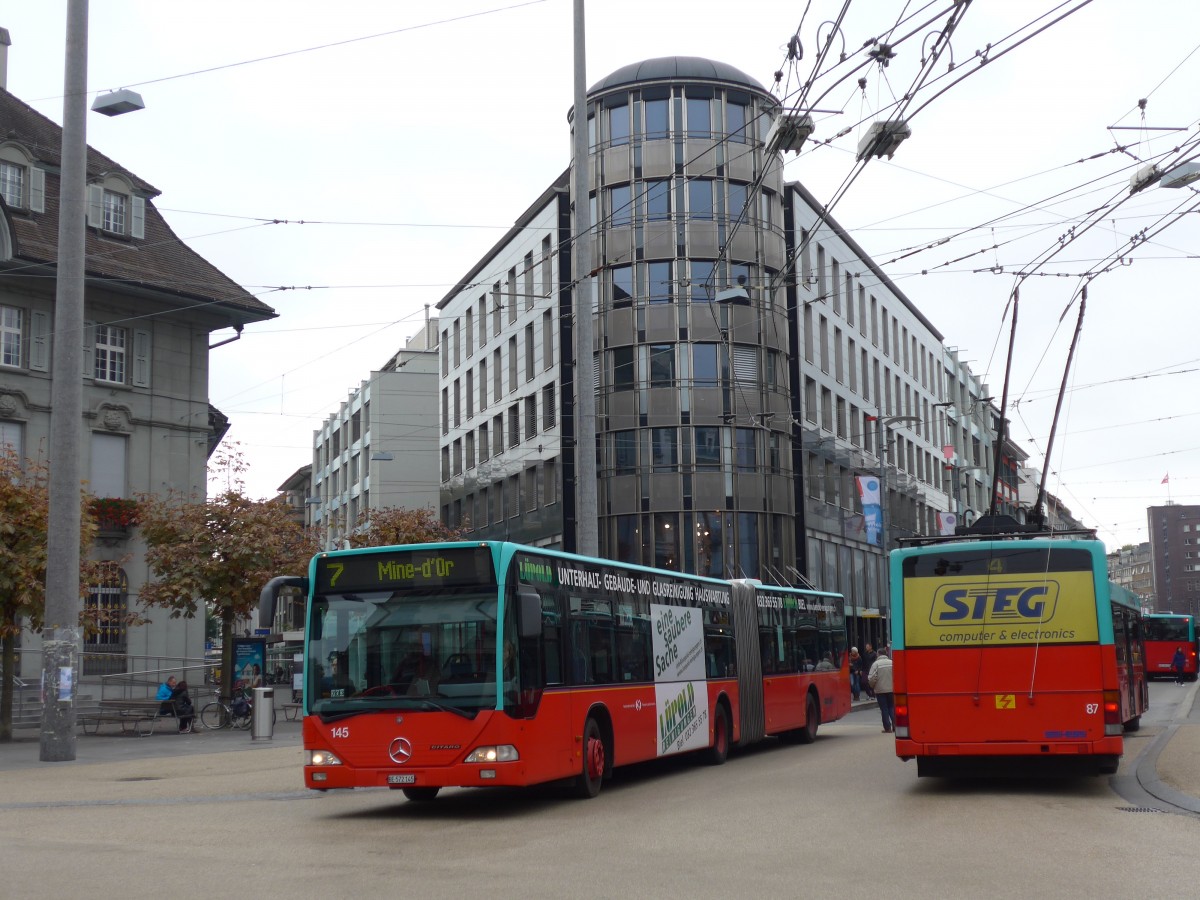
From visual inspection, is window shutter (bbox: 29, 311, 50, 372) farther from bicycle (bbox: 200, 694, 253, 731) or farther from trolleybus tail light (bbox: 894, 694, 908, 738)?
trolleybus tail light (bbox: 894, 694, 908, 738)

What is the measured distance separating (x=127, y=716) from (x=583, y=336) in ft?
45.5

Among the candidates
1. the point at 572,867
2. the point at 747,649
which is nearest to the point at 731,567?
the point at 747,649

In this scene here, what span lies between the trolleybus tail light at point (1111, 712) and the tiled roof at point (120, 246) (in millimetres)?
25838

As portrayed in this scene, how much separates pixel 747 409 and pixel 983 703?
121 ft

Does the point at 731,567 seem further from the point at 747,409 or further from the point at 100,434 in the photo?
the point at 100,434

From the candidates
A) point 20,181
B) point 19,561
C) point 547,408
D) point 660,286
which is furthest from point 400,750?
point 547,408

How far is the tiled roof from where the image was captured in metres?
34.9

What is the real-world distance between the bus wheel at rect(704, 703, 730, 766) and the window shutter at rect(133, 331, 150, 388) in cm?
2167

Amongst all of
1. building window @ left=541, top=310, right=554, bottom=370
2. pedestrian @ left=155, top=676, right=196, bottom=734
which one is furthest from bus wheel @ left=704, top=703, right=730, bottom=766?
building window @ left=541, top=310, right=554, bottom=370

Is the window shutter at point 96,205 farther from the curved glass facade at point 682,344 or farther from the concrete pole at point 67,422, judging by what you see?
the curved glass facade at point 682,344

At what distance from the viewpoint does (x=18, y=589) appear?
25391mm

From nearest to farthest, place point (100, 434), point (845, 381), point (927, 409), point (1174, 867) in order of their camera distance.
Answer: point (1174, 867)
point (100, 434)
point (845, 381)
point (927, 409)

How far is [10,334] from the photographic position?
34531 mm

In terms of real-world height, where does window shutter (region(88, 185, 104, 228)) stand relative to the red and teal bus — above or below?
above
